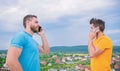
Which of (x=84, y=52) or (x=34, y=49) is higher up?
(x=34, y=49)

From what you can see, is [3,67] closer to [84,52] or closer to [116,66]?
[84,52]

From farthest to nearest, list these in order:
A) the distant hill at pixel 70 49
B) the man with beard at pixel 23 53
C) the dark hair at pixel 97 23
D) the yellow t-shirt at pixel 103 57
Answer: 1. the distant hill at pixel 70 49
2. the dark hair at pixel 97 23
3. the yellow t-shirt at pixel 103 57
4. the man with beard at pixel 23 53

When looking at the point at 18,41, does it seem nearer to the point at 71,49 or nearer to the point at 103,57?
the point at 103,57

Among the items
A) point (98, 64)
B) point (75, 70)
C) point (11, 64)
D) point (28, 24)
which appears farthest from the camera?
point (75, 70)

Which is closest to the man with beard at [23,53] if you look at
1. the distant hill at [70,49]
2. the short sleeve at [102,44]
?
the short sleeve at [102,44]

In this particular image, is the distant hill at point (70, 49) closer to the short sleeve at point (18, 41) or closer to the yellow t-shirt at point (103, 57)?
the yellow t-shirt at point (103, 57)

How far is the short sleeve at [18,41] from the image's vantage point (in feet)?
7.57

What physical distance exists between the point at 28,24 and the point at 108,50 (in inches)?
36.0

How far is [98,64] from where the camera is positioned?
→ 3.07 m

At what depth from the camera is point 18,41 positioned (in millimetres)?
2318

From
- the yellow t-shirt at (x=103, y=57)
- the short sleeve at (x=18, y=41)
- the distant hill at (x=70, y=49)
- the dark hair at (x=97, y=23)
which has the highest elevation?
the dark hair at (x=97, y=23)

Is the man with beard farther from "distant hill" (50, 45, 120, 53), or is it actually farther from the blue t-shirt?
"distant hill" (50, 45, 120, 53)

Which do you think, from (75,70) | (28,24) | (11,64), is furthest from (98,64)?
(75,70)

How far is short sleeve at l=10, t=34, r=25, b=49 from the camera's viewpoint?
2.31 metres
